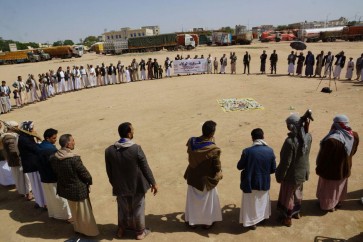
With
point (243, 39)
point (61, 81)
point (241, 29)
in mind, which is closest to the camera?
point (61, 81)

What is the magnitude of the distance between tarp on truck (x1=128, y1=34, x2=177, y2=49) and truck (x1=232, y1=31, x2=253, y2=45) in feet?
39.2

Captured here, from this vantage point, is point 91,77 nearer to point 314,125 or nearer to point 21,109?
point 21,109

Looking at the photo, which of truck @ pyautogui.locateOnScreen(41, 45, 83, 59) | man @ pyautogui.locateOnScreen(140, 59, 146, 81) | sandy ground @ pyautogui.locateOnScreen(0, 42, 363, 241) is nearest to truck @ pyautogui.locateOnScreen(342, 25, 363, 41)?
sandy ground @ pyautogui.locateOnScreen(0, 42, 363, 241)

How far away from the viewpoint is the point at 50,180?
4.77m

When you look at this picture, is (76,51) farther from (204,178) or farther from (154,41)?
(204,178)

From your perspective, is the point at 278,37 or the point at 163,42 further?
the point at 278,37

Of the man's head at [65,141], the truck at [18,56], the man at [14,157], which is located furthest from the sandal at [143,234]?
the truck at [18,56]

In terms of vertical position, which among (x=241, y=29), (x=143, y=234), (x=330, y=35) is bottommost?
(x=143, y=234)

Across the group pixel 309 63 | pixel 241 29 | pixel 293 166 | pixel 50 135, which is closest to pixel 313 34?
pixel 241 29

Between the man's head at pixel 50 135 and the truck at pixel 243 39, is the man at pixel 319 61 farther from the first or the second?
the truck at pixel 243 39

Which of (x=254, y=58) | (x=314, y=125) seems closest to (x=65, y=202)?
(x=314, y=125)

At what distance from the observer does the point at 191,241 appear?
173 inches

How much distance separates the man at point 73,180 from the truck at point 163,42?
41.8 m

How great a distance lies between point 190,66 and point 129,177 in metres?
17.5
